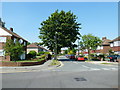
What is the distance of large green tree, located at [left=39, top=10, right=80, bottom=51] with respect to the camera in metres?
35.7

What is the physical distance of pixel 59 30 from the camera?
1446 inches

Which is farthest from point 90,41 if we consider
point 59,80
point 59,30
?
point 59,80

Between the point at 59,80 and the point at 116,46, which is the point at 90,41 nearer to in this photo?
the point at 116,46

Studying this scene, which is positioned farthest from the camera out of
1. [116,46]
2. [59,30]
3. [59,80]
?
[116,46]

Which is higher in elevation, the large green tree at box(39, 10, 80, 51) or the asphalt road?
the large green tree at box(39, 10, 80, 51)

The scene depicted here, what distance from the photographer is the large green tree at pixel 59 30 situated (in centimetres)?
3572

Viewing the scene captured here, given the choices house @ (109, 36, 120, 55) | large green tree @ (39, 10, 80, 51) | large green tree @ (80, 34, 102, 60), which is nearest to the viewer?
large green tree @ (39, 10, 80, 51)

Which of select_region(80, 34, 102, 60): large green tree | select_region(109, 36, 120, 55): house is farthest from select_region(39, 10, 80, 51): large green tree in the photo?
select_region(109, 36, 120, 55): house

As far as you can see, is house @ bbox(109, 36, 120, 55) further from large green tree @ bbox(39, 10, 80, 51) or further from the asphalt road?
the asphalt road

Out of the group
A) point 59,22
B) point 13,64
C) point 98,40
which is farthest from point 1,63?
point 98,40

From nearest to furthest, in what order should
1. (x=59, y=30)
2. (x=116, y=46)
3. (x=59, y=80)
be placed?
(x=59, y=80) → (x=59, y=30) → (x=116, y=46)

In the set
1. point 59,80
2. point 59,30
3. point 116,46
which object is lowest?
point 59,80

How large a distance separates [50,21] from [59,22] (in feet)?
8.09

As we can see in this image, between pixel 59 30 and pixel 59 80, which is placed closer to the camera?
pixel 59 80
